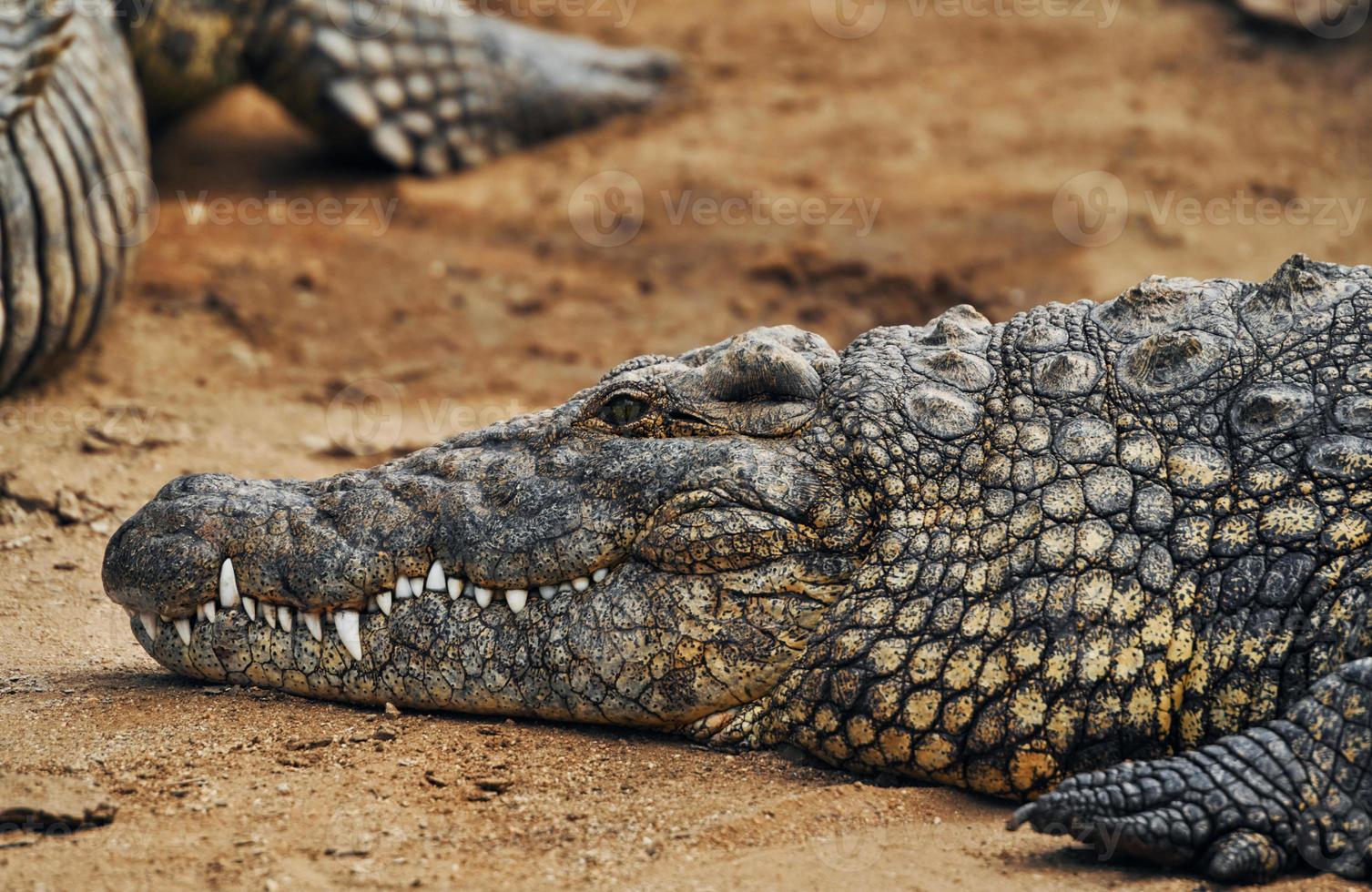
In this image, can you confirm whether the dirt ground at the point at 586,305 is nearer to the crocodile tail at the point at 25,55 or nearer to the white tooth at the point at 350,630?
the white tooth at the point at 350,630

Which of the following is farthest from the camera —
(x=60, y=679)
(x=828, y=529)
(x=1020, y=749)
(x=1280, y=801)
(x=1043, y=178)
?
(x=1043, y=178)

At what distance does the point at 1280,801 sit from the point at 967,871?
63 centimetres

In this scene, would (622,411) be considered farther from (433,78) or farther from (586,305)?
(433,78)

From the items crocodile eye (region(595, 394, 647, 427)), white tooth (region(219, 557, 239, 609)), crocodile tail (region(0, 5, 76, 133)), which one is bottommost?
white tooth (region(219, 557, 239, 609))

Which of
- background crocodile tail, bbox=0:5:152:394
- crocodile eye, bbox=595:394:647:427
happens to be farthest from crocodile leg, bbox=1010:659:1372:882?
background crocodile tail, bbox=0:5:152:394

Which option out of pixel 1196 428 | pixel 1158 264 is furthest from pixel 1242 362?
pixel 1158 264

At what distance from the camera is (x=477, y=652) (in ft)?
11.5

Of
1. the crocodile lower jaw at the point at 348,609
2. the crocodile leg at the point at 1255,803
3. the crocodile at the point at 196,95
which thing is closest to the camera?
the crocodile leg at the point at 1255,803

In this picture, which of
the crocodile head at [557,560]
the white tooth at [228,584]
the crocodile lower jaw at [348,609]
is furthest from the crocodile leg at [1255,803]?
the white tooth at [228,584]

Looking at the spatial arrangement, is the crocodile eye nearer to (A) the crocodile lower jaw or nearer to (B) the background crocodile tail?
(A) the crocodile lower jaw

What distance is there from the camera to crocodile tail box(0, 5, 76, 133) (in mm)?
5762

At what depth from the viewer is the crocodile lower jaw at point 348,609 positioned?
350cm

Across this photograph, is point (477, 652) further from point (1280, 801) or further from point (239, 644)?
point (1280, 801)

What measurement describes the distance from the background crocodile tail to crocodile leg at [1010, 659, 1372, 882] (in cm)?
481
